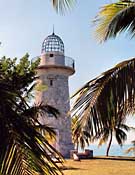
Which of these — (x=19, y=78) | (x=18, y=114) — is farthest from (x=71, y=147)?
(x=18, y=114)

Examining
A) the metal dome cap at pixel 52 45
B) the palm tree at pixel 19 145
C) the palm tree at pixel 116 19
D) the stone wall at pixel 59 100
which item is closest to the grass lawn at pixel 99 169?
the palm tree at pixel 116 19

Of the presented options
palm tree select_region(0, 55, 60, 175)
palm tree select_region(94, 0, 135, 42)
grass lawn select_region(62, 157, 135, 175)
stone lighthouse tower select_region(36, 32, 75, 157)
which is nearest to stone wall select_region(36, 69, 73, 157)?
stone lighthouse tower select_region(36, 32, 75, 157)

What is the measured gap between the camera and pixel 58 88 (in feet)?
101

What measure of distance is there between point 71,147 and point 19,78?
1318 centimetres

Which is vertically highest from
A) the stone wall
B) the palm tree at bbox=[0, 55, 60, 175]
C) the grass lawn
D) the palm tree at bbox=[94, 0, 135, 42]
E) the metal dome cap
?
the metal dome cap

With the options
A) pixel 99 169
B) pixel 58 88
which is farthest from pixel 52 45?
pixel 99 169

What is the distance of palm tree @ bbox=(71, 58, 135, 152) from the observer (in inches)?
A: 196

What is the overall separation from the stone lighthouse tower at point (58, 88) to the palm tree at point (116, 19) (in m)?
23.1

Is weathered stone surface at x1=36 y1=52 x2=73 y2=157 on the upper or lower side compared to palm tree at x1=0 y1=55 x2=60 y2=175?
upper

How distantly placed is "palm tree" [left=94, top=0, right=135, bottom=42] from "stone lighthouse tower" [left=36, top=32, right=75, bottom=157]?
23144mm

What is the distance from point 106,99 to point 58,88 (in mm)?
25438

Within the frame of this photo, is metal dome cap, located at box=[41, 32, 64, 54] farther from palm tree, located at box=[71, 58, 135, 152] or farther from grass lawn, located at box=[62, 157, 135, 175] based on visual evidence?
palm tree, located at box=[71, 58, 135, 152]

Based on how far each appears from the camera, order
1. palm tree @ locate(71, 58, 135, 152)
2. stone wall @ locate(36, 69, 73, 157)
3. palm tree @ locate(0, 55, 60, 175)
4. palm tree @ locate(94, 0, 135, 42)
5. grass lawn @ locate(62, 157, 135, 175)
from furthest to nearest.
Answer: stone wall @ locate(36, 69, 73, 157), grass lawn @ locate(62, 157, 135, 175), palm tree @ locate(94, 0, 135, 42), palm tree @ locate(71, 58, 135, 152), palm tree @ locate(0, 55, 60, 175)

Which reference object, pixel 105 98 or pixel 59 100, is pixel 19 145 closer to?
pixel 105 98
